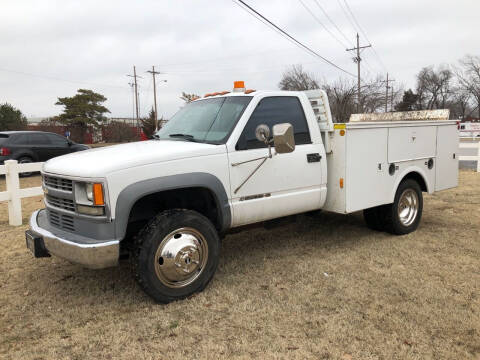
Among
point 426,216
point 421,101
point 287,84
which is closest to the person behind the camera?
point 426,216

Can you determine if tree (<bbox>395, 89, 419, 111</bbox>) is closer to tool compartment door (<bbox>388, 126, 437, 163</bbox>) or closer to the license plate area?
tool compartment door (<bbox>388, 126, 437, 163</bbox>)

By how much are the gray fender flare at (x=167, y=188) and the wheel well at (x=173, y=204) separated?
0.23 ft

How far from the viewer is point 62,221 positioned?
3.73 meters

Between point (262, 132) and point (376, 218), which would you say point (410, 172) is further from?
point (262, 132)

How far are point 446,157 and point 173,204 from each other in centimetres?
447

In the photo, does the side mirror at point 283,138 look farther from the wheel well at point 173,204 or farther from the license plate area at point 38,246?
the license plate area at point 38,246

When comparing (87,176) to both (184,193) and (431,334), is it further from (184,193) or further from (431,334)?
(431,334)

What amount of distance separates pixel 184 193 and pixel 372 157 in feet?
8.32

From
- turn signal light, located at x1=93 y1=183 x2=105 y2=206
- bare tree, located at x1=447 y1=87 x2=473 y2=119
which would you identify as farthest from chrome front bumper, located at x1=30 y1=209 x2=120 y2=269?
bare tree, located at x1=447 y1=87 x2=473 y2=119

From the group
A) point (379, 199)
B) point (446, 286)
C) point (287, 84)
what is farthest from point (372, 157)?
point (287, 84)

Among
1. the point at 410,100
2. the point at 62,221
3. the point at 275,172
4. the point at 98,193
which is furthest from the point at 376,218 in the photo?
the point at 410,100

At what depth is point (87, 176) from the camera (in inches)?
132

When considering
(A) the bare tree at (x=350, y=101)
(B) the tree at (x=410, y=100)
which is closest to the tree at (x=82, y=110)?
(A) the bare tree at (x=350, y=101)

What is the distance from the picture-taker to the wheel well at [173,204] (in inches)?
156
